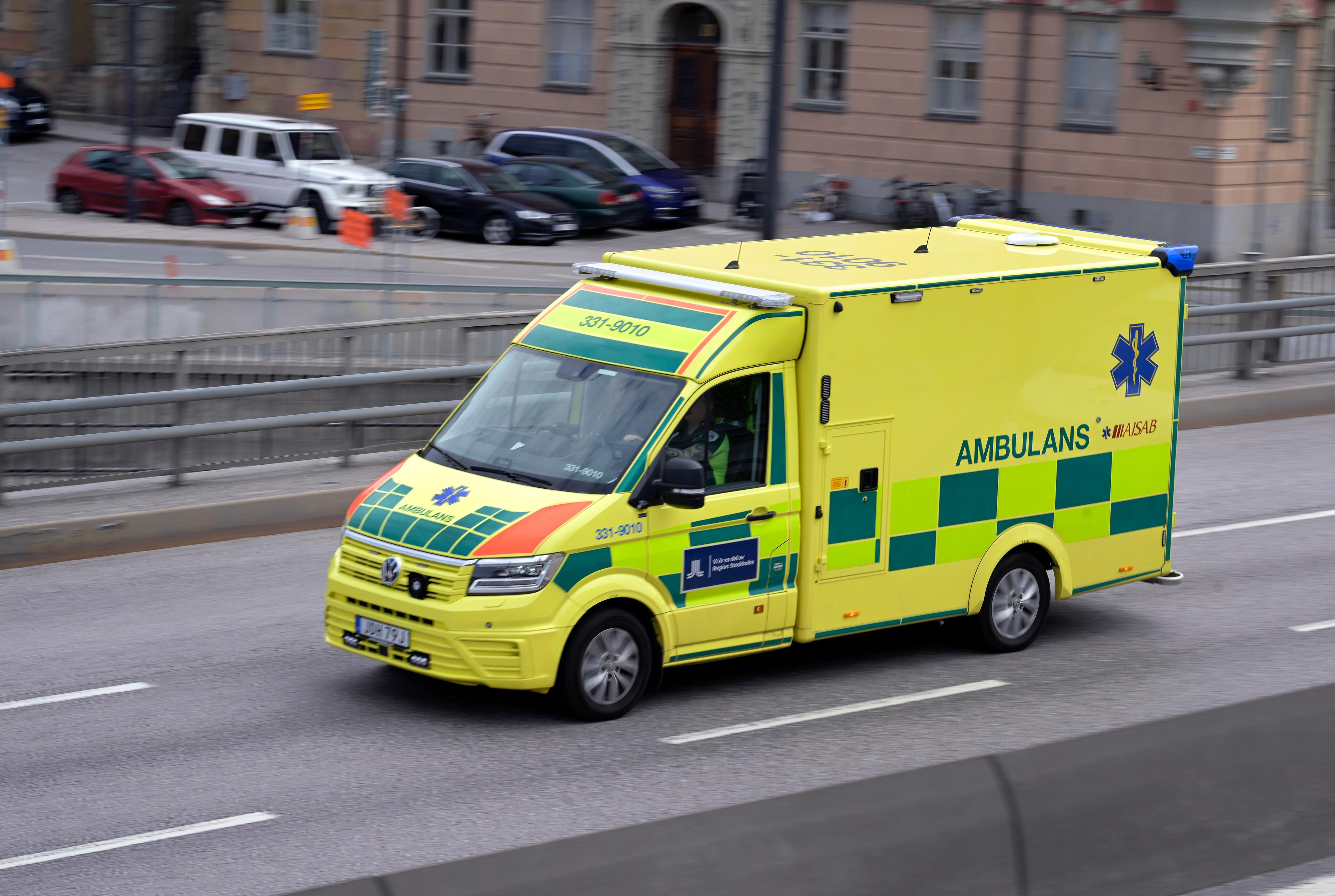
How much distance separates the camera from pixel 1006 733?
8.95 m

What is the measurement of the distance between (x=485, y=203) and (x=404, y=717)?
23605 mm

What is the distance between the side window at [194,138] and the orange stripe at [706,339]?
26.4 m

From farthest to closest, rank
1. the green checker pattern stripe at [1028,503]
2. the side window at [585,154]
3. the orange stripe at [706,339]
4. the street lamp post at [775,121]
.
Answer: the side window at [585,154]
the street lamp post at [775,121]
the green checker pattern stripe at [1028,503]
the orange stripe at [706,339]

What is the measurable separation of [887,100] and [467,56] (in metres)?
10.3

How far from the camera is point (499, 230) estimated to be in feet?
104

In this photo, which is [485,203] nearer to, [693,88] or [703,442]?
[693,88]

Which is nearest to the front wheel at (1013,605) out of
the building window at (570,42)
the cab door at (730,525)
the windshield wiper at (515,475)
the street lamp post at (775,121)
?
the cab door at (730,525)

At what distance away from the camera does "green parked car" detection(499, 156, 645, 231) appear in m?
32.5

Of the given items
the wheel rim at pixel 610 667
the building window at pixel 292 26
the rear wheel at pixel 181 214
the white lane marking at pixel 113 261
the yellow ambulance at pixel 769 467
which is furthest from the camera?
the building window at pixel 292 26

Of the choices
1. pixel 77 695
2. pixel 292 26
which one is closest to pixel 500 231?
pixel 292 26

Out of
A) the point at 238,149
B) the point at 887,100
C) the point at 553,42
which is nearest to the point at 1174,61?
the point at 887,100

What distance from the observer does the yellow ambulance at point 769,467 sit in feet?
28.4

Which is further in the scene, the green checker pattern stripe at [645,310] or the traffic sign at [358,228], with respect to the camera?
the traffic sign at [358,228]

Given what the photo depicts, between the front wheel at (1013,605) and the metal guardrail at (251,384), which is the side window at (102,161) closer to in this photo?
the metal guardrail at (251,384)
